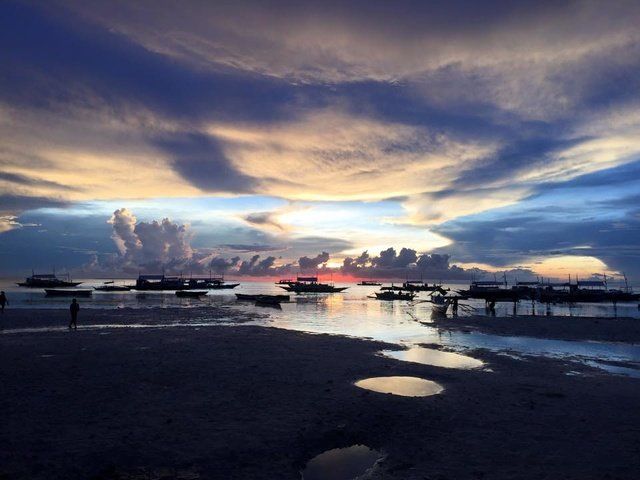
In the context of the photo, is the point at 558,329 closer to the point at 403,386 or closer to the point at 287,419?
the point at 403,386

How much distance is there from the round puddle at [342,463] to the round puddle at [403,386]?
16.7ft

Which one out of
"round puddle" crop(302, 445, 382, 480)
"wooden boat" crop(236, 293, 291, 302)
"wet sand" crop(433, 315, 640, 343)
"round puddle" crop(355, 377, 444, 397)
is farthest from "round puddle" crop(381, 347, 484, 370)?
"wooden boat" crop(236, 293, 291, 302)

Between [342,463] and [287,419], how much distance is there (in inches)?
108

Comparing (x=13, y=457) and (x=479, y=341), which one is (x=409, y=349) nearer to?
(x=479, y=341)

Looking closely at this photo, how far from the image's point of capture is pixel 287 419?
12.1 metres

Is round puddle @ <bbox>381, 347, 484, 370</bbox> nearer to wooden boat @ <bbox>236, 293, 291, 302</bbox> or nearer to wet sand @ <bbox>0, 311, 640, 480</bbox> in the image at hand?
wet sand @ <bbox>0, 311, 640, 480</bbox>

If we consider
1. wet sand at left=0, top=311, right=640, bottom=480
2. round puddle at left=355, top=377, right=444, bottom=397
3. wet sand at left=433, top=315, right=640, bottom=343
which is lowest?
wet sand at left=433, top=315, right=640, bottom=343

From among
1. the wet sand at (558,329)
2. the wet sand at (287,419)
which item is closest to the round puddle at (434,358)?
the wet sand at (287,419)

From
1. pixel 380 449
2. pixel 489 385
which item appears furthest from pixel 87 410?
pixel 489 385

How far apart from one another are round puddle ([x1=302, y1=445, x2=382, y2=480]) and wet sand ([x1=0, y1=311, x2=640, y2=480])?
26 cm

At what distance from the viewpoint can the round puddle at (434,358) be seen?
22.0m

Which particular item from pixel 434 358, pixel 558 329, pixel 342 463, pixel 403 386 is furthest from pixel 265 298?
pixel 342 463

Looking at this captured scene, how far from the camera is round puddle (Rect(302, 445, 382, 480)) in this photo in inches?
360

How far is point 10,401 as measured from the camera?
42.7 ft
